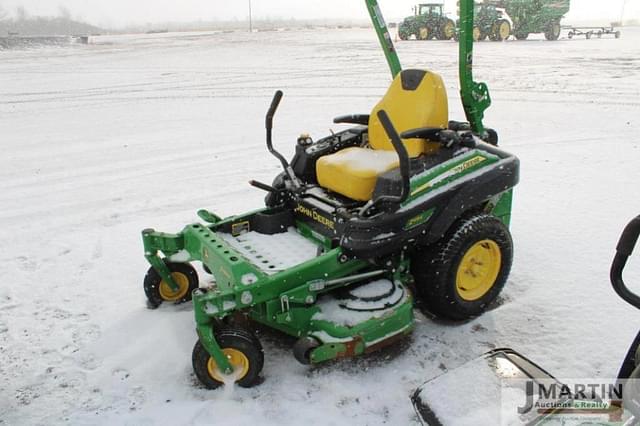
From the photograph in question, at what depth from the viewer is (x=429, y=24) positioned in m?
25.6

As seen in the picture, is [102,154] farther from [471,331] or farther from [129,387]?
[471,331]

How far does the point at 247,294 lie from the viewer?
2.85 meters

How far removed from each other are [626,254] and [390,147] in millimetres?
2265

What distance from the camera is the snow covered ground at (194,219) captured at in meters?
2.93

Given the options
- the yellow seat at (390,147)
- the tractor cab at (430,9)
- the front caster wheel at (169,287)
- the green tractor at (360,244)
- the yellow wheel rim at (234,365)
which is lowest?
the yellow wheel rim at (234,365)

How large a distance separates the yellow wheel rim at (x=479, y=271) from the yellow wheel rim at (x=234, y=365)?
138cm

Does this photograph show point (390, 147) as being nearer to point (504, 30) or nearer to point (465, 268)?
point (465, 268)

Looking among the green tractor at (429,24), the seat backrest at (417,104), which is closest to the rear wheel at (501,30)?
the green tractor at (429,24)

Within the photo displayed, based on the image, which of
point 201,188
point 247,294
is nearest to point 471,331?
point 247,294

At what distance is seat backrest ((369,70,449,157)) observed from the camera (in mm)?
3613

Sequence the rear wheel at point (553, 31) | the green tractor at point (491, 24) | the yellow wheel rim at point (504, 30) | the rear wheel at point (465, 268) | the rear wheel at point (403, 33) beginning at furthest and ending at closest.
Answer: the rear wheel at point (403, 33) → the rear wheel at point (553, 31) → the yellow wheel rim at point (504, 30) → the green tractor at point (491, 24) → the rear wheel at point (465, 268)

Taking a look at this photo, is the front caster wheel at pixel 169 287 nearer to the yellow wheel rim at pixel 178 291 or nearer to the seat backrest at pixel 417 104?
the yellow wheel rim at pixel 178 291

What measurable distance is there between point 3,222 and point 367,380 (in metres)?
4.01

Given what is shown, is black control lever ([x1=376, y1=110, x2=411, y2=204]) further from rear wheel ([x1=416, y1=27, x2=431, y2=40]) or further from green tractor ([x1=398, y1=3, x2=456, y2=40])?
rear wheel ([x1=416, y1=27, x2=431, y2=40])
